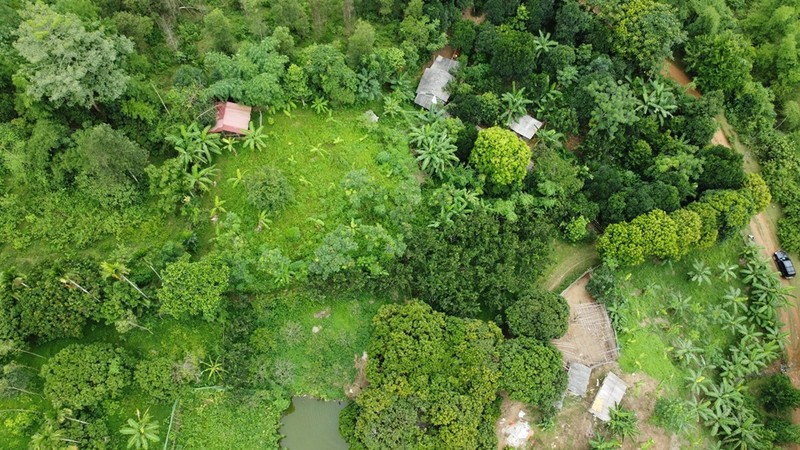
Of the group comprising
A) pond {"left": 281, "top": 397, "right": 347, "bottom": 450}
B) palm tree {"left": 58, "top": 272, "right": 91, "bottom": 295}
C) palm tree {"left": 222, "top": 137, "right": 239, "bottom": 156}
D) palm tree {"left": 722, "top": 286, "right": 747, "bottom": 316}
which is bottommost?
pond {"left": 281, "top": 397, "right": 347, "bottom": 450}

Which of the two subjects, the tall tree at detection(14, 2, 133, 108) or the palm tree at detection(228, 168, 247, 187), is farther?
the palm tree at detection(228, 168, 247, 187)

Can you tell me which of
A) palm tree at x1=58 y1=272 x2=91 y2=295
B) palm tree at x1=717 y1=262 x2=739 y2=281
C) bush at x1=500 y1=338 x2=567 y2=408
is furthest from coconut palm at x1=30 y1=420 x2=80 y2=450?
palm tree at x1=717 y1=262 x2=739 y2=281

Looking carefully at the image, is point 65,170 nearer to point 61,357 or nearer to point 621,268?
point 61,357

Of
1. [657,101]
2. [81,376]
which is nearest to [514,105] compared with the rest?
[657,101]

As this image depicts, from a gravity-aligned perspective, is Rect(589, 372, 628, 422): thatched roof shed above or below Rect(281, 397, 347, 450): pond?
above

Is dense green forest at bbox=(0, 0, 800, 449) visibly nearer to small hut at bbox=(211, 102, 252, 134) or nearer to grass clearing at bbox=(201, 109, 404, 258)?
grass clearing at bbox=(201, 109, 404, 258)

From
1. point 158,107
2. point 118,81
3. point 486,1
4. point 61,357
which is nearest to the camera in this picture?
point 61,357

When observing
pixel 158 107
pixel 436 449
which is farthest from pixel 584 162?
pixel 158 107
